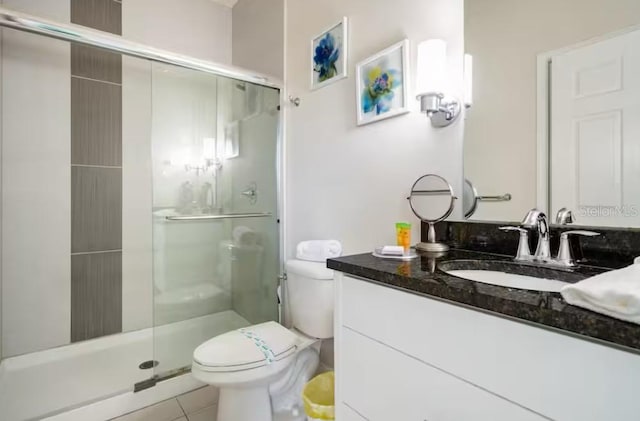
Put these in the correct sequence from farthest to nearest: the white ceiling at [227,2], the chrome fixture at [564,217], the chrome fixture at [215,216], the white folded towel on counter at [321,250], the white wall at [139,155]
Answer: the white ceiling at [227,2]
the white wall at [139,155]
the chrome fixture at [215,216]
the white folded towel on counter at [321,250]
the chrome fixture at [564,217]

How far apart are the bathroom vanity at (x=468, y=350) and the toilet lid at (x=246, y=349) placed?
0.39 meters

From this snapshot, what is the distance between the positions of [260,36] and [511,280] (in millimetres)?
2283

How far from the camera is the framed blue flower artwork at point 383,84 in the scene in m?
1.28

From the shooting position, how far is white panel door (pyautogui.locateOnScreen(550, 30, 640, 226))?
0.80 metres

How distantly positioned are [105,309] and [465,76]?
2564 mm

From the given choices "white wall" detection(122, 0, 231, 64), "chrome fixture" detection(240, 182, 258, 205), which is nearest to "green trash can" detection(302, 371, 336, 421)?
"chrome fixture" detection(240, 182, 258, 205)

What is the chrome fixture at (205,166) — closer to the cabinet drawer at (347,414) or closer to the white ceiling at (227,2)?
the white ceiling at (227,2)

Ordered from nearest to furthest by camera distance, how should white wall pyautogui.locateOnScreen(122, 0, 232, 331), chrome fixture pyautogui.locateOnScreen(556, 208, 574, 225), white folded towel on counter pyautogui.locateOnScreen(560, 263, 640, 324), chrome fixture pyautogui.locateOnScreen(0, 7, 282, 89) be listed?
white folded towel on counter pyautogui.locateOnScreen(560, 263, 640, 324) → chrome fixture pyautogui.locateOnScreen(556, 208, 574, 225) → chrome fixture pyautogui.locateOnScreen(0, 7, 282, 89) → white wall pyautogui.locateOnScreen(122, 0, 232, 331)

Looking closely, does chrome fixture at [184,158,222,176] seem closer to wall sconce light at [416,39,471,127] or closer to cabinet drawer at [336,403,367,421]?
wall sconce light at [416,39,471,127]

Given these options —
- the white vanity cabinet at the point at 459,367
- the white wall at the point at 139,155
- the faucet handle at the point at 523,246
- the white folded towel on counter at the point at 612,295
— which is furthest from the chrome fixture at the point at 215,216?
the white folded towel on counter at the point at 612,295

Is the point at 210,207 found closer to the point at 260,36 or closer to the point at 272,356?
the point at 272,356

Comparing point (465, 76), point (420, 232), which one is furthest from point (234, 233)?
point (465, 76)

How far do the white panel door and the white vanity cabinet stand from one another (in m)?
0.54

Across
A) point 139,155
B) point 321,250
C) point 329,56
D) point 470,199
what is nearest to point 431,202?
point 470,199
